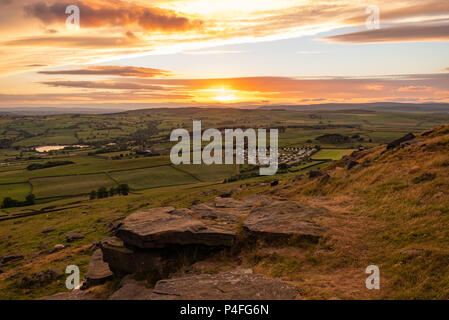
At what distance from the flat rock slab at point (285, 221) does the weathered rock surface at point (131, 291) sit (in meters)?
8.27

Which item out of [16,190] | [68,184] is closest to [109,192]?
[68,184]

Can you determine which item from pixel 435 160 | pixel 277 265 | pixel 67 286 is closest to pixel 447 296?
pixel 277 265

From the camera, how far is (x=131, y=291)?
64.4 ft

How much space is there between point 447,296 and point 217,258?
13.1 metres

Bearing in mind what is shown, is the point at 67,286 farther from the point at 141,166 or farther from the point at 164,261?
the point at 141,166

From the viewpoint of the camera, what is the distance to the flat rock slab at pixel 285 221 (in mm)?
21859

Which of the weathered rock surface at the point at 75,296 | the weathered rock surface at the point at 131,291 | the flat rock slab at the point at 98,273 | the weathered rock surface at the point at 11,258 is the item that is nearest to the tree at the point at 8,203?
the weathered rock surface at the point at 11,258

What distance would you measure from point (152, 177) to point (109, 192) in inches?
893

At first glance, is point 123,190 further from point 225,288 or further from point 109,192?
point 225,288

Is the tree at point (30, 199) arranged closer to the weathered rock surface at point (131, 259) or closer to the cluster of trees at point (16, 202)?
→ the cluster of trees at point (16, 202)

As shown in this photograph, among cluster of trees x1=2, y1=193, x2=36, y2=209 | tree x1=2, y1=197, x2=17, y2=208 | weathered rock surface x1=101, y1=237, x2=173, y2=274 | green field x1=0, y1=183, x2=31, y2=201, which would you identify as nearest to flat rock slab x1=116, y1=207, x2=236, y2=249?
weathered rock surface x1=101, y1=237, x2=173, y2=274

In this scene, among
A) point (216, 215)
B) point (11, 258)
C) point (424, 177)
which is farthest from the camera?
point (11, 258)

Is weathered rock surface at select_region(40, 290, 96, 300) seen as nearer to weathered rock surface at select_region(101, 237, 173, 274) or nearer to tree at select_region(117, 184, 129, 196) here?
weathered rock surface at select_region(101, 237, 173, 274)

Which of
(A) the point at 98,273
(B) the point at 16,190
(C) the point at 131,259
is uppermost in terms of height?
(C) the point at 131,259
